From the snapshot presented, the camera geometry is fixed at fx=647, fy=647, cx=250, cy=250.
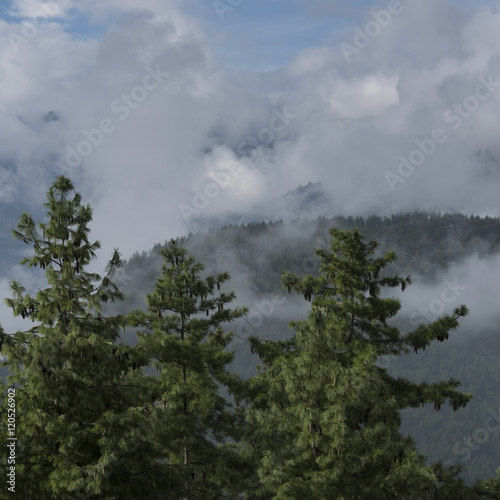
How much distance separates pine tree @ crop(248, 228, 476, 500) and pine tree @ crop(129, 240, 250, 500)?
→ 229 cm

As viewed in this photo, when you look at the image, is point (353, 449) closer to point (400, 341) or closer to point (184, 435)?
point (400, 341)

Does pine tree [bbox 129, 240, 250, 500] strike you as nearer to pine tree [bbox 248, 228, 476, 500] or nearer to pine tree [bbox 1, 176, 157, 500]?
pine tree [bbox 248, 228, 476, 500]

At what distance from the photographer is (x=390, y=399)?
66.0 ft

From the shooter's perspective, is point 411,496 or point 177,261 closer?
point 411,496

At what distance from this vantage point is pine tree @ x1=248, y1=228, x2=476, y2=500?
18391 mm

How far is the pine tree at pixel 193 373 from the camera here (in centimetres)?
2520

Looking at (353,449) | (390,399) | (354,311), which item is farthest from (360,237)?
(353,449)

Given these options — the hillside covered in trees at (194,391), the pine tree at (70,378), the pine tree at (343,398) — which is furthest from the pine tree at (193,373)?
the pine tree at (70,378)

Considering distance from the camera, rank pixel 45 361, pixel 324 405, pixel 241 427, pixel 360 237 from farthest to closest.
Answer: pixel 241 427, pixel 360 237, pixel 324 405, pixel 45 361

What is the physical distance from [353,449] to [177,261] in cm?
1216

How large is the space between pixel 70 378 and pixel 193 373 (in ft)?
41.9

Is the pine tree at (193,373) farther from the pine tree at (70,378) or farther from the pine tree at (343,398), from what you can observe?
the pine tree at (70,378)

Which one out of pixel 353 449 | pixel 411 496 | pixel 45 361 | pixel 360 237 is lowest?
pixel 411 496

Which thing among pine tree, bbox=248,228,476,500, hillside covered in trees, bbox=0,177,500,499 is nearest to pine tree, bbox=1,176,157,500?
hillside covered in trees, bbox=0,177,500,499
